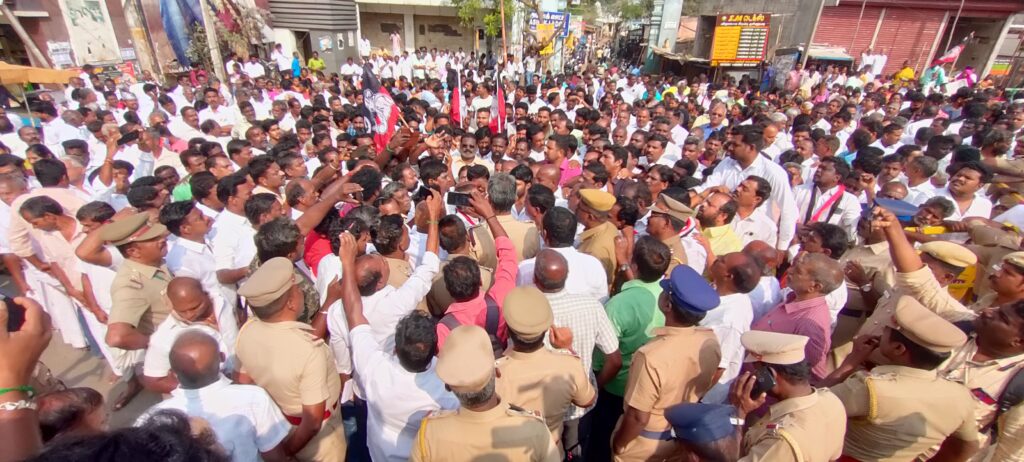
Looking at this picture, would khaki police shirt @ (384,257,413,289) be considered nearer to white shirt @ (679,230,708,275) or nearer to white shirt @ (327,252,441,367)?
white shirt @ (327,252,441,367)

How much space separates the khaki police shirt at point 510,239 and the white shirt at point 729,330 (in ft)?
4.72

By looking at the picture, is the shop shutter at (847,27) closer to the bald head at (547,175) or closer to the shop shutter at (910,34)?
the shop shutter at (910,34)

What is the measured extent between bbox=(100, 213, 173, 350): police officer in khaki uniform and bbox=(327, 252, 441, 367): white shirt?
3.77ft

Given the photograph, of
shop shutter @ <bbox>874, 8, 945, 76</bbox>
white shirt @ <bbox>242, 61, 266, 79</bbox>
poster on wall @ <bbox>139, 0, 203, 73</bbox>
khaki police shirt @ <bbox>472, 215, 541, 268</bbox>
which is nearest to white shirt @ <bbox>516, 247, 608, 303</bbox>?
khaki police shirt @ <bbox>472, 215, 541, 268</bbox>

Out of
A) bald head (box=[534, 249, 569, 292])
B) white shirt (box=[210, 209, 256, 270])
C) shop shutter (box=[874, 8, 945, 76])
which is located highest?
shop shutter (box=[874, 8, 945, 76])

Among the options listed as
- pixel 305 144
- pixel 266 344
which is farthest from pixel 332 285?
pixel 305 144

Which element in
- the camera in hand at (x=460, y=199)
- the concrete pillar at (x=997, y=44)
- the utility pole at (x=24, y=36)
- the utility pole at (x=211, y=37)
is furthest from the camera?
the concrete pillar at (x=997, y=44)

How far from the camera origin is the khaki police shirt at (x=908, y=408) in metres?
2.04

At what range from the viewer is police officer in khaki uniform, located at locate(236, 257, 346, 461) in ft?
7.35

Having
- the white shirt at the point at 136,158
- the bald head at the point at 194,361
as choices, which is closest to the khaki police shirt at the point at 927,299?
the bald head at the point at 194,361

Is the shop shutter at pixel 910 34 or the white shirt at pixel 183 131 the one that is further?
the shop shutter at pixel 910 34

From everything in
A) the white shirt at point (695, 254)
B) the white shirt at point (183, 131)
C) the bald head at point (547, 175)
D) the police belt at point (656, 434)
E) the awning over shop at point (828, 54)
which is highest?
the awning over shop at point (828, 54)

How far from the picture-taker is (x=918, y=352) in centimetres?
204

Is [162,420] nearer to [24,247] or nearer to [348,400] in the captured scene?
[348,400]
